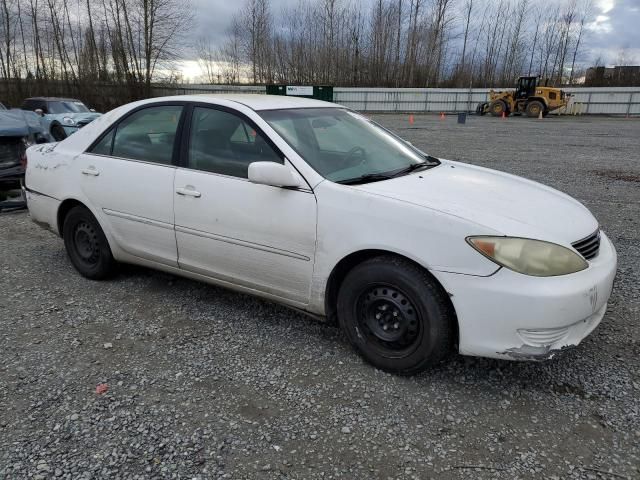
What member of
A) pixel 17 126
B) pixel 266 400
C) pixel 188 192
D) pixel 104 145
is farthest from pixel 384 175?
pixel 17 126

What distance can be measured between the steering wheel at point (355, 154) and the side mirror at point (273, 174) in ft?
1.63

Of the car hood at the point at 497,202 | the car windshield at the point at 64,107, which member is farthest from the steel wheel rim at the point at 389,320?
the car windshield at the point at 64,107

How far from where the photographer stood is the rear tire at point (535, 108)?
30.9m

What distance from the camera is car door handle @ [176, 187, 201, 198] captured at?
3293mm

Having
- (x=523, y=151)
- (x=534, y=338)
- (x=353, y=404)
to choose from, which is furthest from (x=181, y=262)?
(x=523, y=151)

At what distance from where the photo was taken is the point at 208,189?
3.25 m

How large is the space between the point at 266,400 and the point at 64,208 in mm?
2776

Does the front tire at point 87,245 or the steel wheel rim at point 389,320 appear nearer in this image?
the steel wheel rim at point 389,320

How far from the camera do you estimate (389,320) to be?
2.74 metres

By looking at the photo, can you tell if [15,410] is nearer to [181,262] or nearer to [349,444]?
[181,262]

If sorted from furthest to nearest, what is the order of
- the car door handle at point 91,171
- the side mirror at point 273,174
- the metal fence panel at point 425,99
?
the metal fence panel at point 425,99 < the car door handle at point 91,171 < the side mirror at point 273,174

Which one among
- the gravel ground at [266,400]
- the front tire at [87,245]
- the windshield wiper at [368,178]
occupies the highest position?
the windshield wiper at [368,178]

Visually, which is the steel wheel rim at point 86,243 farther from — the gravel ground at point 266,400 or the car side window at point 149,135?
the car side window at point 149,135

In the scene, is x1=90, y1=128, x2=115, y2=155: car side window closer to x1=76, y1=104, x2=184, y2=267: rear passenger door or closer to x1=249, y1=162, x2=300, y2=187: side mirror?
x1=76, y1=104, x2=184, y2=267: rear passenger door
